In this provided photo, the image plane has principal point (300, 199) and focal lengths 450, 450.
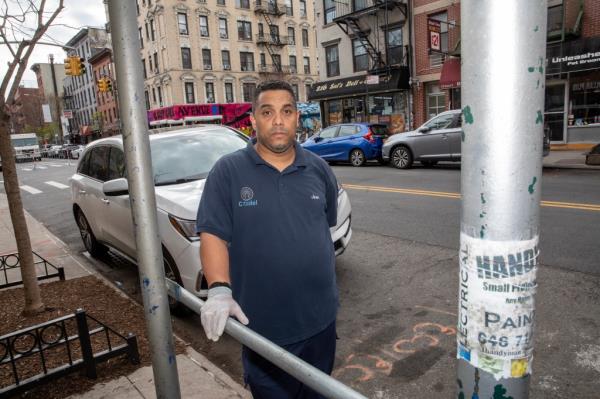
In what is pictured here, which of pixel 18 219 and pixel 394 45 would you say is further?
pixel 394 45

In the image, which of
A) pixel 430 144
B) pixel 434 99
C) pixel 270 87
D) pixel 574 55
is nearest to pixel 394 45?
pixel 434 99

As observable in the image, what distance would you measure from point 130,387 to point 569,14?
1977 cm

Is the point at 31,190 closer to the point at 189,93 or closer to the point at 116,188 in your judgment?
the point at 116,188

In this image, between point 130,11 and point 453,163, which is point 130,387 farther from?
point 453,163

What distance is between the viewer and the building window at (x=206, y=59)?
136 ft

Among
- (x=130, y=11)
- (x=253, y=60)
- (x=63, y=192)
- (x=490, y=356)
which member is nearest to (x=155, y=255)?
(x=130, y=11)

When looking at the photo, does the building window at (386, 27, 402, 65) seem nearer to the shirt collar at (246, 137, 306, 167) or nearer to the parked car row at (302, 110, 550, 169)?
the parked car row at (302, 110, 550, 169)

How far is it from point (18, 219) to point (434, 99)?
20.9m

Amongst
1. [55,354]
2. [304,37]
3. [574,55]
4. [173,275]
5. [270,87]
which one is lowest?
[55,354]

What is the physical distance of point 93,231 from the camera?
659 cm

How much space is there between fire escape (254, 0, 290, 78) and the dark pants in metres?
44.7

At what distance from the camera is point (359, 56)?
82.7 ft

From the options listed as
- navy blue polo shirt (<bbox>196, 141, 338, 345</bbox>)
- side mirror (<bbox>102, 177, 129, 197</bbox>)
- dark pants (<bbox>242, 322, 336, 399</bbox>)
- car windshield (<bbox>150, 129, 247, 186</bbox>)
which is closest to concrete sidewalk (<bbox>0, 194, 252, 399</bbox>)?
dark pants (<bbox>242, 322, 336, 399</bbox>)

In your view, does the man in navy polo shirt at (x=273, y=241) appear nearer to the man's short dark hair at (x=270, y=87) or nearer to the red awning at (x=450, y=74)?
the man's short dark hair at (x=270, y=87)
